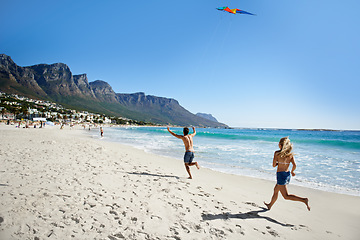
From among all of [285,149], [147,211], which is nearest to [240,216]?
[285,149]

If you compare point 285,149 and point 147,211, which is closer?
point 147,211

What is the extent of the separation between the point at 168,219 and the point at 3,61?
262664mm

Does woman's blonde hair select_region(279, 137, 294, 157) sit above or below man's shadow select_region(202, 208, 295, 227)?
above

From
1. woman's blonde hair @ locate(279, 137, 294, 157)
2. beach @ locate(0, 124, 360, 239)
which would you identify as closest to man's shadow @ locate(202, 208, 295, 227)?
beach @ locate(0, 124, 360, 239)

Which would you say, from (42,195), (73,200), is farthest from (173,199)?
(42,195)

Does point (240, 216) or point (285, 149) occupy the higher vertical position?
point (285, 149)

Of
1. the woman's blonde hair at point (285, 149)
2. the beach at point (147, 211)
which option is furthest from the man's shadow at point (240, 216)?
the woman's blonde hair at point (285, 149)

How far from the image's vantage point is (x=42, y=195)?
3707 mm

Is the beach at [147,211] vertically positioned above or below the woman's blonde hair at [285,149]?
below

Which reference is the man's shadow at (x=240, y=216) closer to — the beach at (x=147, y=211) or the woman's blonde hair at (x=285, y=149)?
the beach at (x=147, y=211)

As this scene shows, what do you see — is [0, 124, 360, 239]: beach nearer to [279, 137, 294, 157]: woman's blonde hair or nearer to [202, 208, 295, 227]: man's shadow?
[202, 208, 295, 227]: man's shadow

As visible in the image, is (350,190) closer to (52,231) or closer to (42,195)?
(52,231)

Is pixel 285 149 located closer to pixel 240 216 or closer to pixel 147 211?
pixel 240 216

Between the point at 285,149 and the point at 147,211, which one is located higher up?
the point at 285,149
